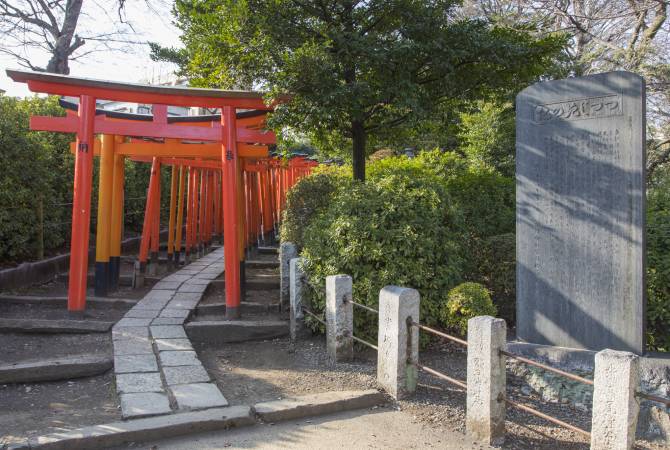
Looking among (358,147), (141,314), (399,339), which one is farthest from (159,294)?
(399,339)

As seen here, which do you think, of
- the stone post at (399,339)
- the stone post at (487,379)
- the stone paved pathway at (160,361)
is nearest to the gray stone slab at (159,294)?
the stone paved pathway at (160,361)

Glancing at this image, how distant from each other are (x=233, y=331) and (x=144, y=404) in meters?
2.11

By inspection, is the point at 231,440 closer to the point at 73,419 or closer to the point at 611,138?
the point at 73,419

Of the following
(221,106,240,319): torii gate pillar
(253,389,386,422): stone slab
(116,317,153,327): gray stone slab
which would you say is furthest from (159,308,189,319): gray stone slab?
(253,389,386,422): stone slab

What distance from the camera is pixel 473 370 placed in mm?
3701

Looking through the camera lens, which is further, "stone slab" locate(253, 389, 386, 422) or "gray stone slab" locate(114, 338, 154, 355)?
"gray stone slab" locate(114, 338, 154, 355)

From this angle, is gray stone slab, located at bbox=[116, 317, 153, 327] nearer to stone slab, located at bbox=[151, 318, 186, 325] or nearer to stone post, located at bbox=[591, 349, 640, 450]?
stone slab, located at bbox=[151, 318, 186, 325]

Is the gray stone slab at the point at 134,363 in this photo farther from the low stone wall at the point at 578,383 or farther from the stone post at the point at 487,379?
the low stone wall at the point at 578,383

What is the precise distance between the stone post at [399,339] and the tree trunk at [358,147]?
13.2 feet

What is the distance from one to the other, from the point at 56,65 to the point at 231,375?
44.3ft

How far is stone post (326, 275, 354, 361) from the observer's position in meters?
5.11

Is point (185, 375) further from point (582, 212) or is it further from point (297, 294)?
point (582, 212)

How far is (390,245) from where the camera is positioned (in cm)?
555

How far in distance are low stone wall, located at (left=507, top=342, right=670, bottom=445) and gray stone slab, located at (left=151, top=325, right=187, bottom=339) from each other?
3336 mm
